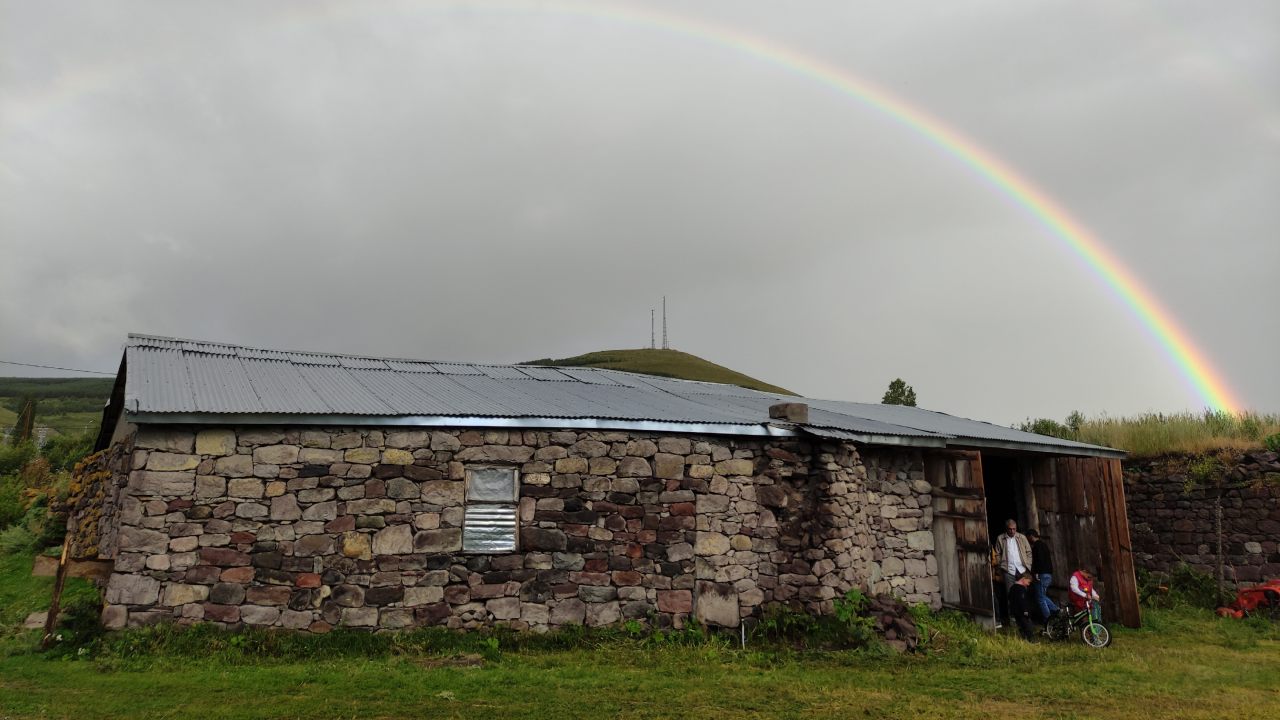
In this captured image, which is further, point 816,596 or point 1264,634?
point 1264,634

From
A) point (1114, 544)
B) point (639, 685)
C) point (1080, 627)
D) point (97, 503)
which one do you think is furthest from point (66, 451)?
point (1114, 544)

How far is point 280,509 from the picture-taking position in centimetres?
829

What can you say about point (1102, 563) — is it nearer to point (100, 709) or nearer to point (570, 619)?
point (570, 619)

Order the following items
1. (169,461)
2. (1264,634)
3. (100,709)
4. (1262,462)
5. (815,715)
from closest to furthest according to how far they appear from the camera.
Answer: (100,709)
(815,715)
(169,461)
(1264,634)
(1262,462)

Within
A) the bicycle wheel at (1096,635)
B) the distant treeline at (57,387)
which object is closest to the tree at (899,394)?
the bicycle wheel at (1096,635)

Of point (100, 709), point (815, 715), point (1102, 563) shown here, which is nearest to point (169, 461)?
point (100, 709)

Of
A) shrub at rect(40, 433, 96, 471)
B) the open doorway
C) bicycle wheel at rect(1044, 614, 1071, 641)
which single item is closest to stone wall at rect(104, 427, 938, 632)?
bicycle wheel at rect(1044, 614, 1071, 641)

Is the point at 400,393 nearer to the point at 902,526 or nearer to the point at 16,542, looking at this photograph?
the point at 902,526

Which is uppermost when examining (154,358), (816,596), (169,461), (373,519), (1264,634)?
(154,358)

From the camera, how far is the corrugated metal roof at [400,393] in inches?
337

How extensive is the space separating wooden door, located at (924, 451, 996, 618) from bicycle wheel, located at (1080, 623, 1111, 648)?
1133mm

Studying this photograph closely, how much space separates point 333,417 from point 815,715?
5706 mm

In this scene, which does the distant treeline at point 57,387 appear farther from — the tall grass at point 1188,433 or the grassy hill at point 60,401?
the tall grass at point 1188,433

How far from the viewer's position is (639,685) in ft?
23.8
